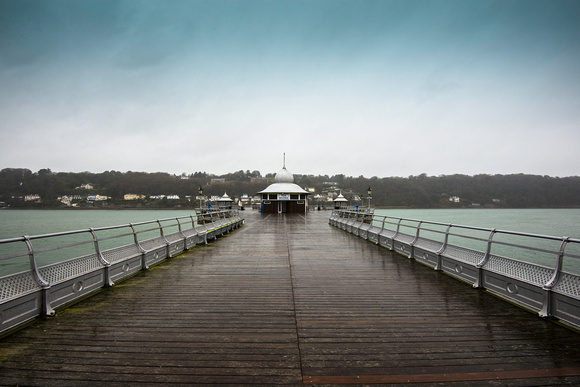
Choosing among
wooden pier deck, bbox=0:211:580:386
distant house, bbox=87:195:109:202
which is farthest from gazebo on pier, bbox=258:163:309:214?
distant house, bbox=87:195:109:202

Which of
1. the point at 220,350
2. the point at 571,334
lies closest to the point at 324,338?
the point at 220,350

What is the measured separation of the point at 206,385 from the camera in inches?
118

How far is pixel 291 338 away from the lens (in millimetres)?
3992

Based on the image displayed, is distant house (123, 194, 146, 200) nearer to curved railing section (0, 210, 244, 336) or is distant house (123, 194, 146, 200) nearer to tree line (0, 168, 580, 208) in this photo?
tree line (0, 168, 580, 208)

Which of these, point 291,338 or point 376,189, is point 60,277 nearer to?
point 291,338

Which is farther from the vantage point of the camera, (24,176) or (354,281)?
(24,176)

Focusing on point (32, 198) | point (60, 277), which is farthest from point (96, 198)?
point (60, 277)

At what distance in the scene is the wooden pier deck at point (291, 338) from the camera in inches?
125

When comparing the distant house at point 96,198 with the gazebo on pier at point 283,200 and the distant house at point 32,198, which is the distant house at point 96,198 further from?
the gazebo on pier at point 283,200

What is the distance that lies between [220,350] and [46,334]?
2609mm

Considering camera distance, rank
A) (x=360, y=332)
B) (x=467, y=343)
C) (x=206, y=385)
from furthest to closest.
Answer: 1. (x=360, y=332)
2. (x=467, y=343)
3. (x=206, y=385)

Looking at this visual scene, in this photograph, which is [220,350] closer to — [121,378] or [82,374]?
[121,378]

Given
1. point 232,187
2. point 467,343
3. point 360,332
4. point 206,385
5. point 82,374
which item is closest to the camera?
point 206,385

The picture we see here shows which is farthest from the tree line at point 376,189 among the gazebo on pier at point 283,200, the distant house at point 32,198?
the gazebo on pier at point 283,200
